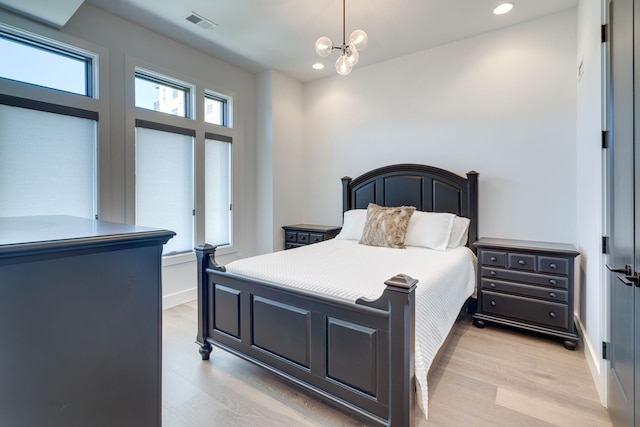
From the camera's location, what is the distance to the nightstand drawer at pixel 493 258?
9.49 ft

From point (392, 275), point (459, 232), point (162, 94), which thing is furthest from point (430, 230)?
point (162, 94)

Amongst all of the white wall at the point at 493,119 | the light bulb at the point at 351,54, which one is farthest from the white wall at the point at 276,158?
the light bulb at the point at 351,54

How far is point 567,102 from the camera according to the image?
3004 mm

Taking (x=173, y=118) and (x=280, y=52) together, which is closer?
(x=173, y=118)

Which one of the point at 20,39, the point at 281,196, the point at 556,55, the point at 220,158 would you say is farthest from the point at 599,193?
the point at 20,39

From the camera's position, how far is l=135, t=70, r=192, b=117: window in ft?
11.1

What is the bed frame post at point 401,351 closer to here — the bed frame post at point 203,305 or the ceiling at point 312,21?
the bed frame post at point 203,305

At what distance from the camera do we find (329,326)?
1769 millimetres

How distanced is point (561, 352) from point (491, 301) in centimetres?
63

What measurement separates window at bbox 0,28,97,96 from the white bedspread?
2407mm

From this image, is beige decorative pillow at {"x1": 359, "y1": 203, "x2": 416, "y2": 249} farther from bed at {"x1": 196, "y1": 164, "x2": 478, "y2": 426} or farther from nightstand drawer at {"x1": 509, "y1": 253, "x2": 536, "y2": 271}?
nightstand drawer at {"x1": 509, "y1": 253, "x2": 536, "y2": 271}

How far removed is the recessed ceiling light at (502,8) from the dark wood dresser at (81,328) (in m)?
3.62

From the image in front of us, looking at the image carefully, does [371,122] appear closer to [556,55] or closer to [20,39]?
[556,55]

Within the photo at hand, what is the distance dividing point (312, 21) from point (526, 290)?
3410 mm
